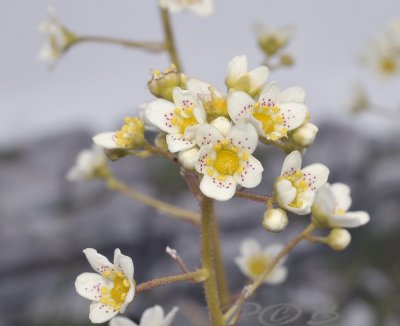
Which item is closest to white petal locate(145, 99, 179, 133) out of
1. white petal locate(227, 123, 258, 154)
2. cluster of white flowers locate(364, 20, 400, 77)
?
white petal locate(227, 123, 258, 154)

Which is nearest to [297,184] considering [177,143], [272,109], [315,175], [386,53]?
[315,175]

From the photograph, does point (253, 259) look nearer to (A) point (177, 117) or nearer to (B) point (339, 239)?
(B) point (339, 239)

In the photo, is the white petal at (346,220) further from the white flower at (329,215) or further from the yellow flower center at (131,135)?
the yellow flower center at (131,135)

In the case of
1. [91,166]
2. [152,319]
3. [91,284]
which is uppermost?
[91,166]

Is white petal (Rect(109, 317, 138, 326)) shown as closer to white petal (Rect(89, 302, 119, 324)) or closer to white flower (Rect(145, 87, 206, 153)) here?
white petal (Rect(89, 302, 119, 324))

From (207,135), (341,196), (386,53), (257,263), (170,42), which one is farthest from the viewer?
(386,53)

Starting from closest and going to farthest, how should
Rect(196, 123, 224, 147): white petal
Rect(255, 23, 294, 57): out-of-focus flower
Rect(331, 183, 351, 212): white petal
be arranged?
Rect(196, 123, 224, 147): white petal → Rect(331, 183, 351, 212): white petal → Rect(255, 23, 294, 57): out-of-focus flower
